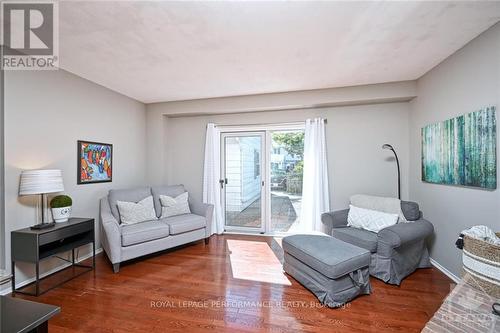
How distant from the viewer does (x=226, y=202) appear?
4586mm

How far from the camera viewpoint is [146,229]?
10.1 ft

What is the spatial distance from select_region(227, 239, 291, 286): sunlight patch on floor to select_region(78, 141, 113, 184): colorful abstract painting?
2220mm

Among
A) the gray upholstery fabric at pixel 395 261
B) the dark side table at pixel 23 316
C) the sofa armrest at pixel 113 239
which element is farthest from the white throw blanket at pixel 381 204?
the dark side table at pixel 23 316

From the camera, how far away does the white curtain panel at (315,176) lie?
3.89m

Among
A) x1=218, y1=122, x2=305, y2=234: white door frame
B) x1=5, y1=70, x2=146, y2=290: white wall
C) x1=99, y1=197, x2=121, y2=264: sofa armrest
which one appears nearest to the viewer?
x1=5, y1=70, x2=146, y2=290: white wall

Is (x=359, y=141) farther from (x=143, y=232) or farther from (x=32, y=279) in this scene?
(x=32, y=279)

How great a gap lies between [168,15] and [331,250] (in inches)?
100

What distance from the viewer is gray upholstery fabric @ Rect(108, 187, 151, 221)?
3.38 meters

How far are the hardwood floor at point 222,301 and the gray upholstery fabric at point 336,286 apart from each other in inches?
2.7

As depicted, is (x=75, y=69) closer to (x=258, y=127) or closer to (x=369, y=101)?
(x=258, y=127)

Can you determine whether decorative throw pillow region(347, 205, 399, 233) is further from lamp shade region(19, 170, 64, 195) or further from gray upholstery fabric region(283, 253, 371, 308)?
lamp shade region(19, 170, 64, 195)

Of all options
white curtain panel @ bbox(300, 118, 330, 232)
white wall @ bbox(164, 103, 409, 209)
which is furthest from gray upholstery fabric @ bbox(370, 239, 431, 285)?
white curtain panel @ bbox(300, 118, 330, 232)

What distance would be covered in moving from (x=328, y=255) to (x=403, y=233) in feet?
3.00

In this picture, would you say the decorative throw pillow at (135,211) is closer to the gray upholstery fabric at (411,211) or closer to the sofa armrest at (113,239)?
the sofa armrest at (113,239)
